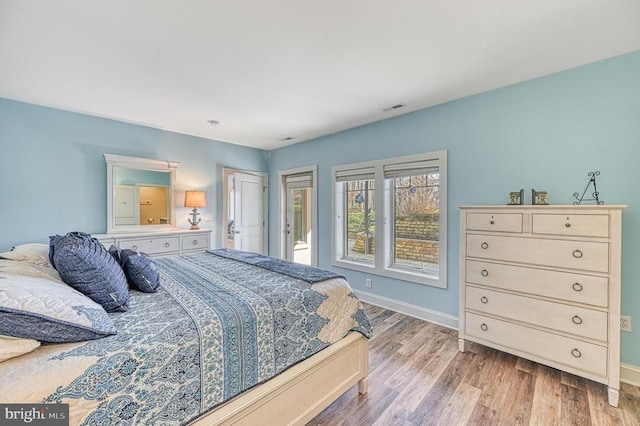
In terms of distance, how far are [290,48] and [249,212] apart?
331 cm

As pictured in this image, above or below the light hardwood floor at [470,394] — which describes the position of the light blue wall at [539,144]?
above

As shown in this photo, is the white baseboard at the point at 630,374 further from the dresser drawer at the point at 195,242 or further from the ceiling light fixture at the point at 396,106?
the dresser drawer at the point at 195,242

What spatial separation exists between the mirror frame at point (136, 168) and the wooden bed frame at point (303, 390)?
126 inches

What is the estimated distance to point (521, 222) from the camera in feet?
6.94

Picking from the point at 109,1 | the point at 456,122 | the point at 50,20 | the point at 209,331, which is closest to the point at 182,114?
the point at 50,20

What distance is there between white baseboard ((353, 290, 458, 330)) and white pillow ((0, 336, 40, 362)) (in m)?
3.17

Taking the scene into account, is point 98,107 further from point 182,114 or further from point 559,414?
point 559,414

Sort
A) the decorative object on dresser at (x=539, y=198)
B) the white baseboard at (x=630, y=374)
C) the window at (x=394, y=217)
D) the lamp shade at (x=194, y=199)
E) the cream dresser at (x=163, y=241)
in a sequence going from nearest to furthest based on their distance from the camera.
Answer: the white baseboard at (x=630, y=374) < the decorative object on dresser at (x=539, y=198) < the window at (x=394, y=217) < the cream dresser at (x=163, y=241) < the lamp shade at (x=194, y=199)

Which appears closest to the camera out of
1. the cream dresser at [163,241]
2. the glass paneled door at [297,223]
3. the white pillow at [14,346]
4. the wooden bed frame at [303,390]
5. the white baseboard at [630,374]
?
the white pillow at [14,346]

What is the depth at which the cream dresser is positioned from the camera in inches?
127

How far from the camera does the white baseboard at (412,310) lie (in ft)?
9.53

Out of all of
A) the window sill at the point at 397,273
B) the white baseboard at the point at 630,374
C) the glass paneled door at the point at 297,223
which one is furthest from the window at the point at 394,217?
the white baseboard at the point at 630,374

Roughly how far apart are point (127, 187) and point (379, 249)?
11.4ft

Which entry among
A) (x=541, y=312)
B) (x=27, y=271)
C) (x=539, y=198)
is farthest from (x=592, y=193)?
(x=27, y=271)
